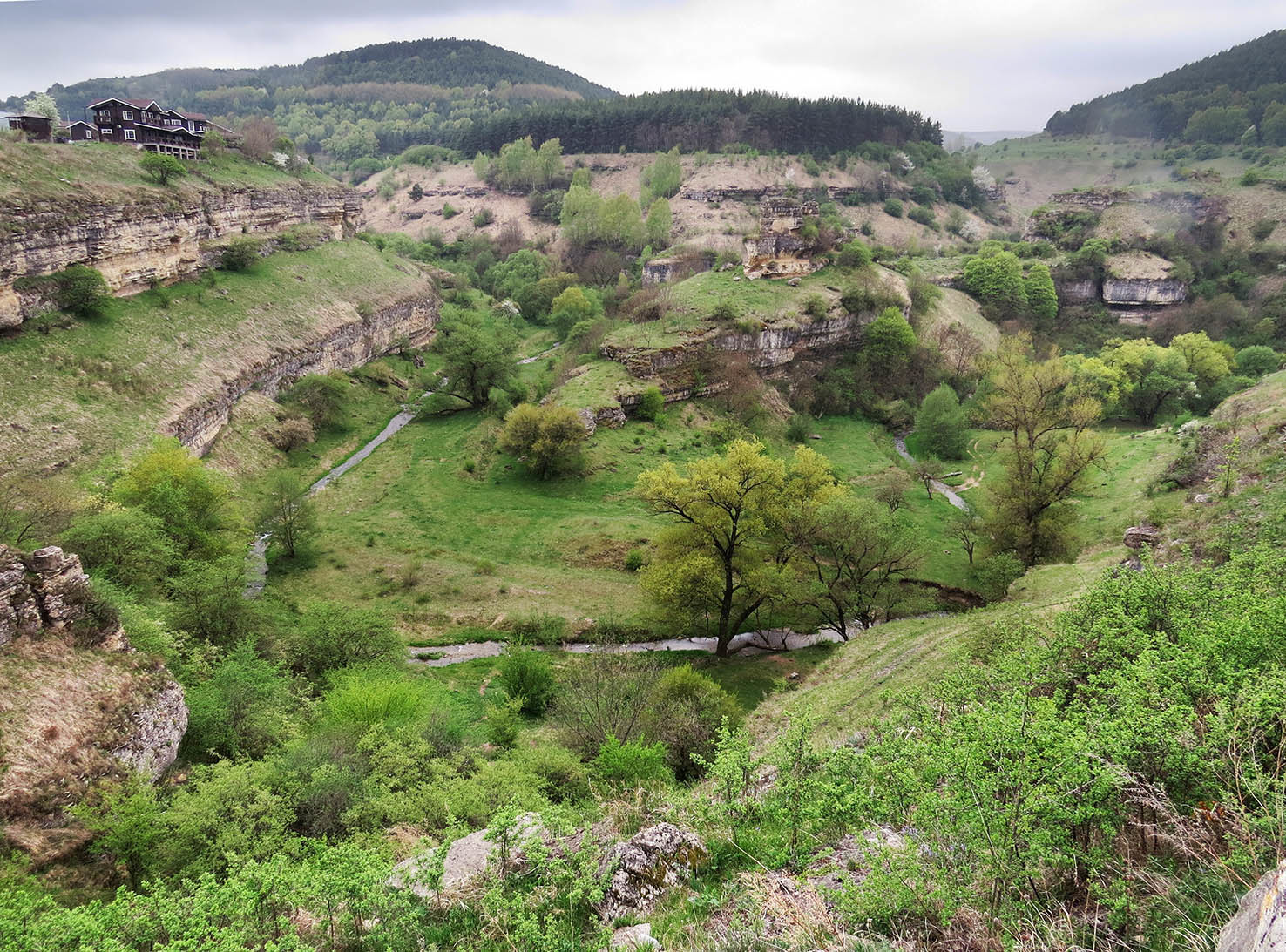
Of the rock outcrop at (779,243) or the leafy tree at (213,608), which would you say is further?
the rock outcrop at (779,243)

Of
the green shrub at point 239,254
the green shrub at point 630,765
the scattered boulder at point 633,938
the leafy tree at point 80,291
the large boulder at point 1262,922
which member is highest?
the green shrub at point 239,254

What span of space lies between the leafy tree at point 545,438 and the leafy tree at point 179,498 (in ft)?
65.0

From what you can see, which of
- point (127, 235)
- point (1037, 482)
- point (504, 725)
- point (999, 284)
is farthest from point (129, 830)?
point (999, 284)

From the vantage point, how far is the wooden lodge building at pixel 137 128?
65.4 metres

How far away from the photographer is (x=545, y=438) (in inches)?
1945

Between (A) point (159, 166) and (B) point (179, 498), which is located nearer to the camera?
(B) point (179, 498)

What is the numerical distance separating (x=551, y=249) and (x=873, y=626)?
318 feet

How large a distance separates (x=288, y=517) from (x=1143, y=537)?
4422cm

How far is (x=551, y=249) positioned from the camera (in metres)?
114

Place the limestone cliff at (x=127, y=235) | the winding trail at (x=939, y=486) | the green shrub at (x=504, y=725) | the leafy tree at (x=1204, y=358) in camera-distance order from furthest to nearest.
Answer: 1. the leafy tree at (x=1204, y=358)
2. the winding trail at (x=939, y=486)
3. the limestone cliff at (x=127, y=235)
4. the green shrub at (x=504, y=725)

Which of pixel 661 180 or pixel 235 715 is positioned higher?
pixel 661 180

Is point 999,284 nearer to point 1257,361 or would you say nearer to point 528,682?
point 1257,361

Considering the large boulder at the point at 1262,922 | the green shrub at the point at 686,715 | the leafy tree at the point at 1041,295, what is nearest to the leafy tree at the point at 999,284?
the leafy tree at the point at 1041,295

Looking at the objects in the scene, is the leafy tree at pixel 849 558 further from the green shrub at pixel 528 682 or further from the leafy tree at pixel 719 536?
the green shrub at pixel 528 682
